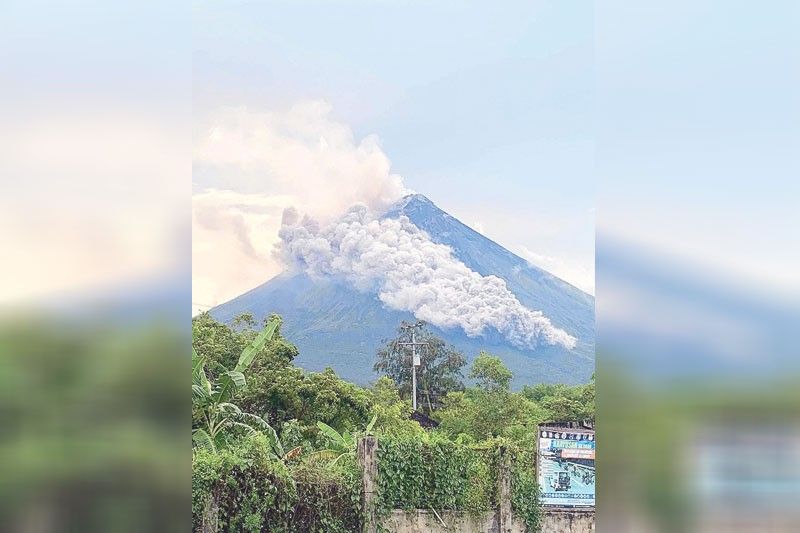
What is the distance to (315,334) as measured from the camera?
1164 cm

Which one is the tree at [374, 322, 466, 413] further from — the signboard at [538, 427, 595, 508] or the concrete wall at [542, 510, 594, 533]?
the concrete wall at [542, 510, 594, 533]

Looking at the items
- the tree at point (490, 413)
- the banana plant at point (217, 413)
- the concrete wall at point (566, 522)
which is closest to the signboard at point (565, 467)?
the concrete wall at point (566, 522)

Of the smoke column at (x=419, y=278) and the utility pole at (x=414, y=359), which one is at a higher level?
the smoke column at (x=419, y=278)

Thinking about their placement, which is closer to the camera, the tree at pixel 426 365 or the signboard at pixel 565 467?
the signboard at pixel 565 467

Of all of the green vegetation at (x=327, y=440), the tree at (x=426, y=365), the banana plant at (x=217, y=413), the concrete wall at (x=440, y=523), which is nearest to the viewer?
the green vegetation at (x=327, y=440)

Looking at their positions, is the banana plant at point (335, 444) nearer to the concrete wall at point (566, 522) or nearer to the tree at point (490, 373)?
the concrete wall at point (566, 522)

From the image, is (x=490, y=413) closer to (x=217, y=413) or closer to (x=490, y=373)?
(x=490, y=373)

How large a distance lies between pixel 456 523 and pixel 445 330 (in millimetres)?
6111

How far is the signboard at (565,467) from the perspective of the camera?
21.8 feet

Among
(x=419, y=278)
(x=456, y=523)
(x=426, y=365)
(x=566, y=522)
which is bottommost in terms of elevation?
Result: (x=566, y=522)

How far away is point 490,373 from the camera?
11117mm

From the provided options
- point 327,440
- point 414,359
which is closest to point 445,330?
point 414,359

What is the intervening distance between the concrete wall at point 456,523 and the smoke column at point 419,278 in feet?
18.4
